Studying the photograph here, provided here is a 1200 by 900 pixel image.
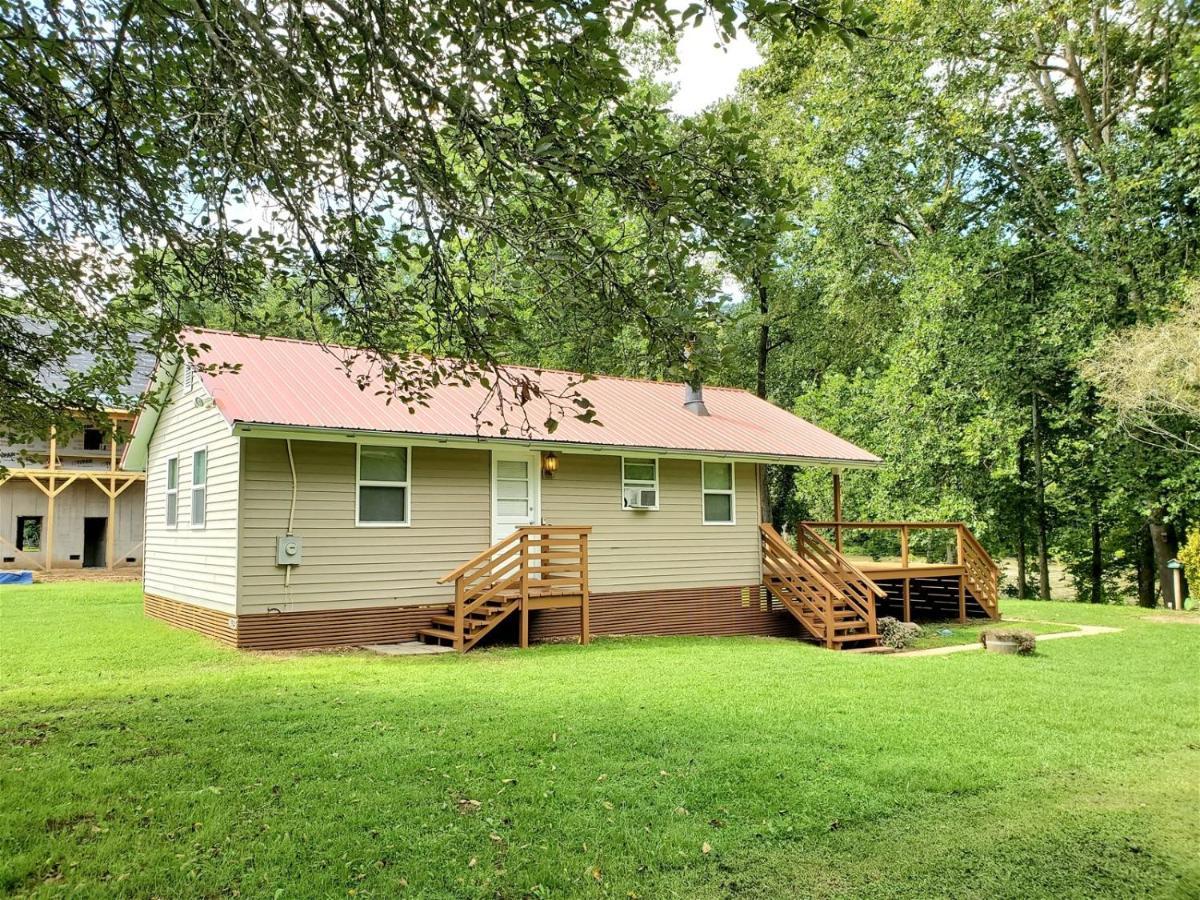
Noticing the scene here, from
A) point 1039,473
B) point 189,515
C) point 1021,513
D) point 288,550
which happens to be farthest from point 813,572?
point 1021,513

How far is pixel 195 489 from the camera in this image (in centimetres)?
1170

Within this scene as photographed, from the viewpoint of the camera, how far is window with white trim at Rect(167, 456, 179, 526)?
41.7 ft

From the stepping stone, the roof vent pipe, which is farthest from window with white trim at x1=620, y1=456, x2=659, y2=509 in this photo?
the stepping stone

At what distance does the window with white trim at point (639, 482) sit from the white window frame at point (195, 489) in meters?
5.99

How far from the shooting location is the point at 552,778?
4.93 meters

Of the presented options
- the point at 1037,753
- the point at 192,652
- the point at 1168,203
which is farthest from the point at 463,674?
the point at 1168,203

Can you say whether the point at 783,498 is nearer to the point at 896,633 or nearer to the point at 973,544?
the point at 973,544

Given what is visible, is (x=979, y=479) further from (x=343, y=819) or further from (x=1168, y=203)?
(x=343, y=819)

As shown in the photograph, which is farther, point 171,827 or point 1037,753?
point 1037,753

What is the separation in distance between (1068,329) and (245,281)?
1807cm

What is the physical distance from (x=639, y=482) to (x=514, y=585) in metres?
2.93

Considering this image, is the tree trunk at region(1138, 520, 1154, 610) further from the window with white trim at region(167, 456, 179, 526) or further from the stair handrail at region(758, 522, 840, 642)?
the window with white trim at region(167, 456, 179, 526)

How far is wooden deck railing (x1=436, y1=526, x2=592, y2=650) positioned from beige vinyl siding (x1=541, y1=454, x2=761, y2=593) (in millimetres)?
801

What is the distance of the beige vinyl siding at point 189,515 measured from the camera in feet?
33.9
